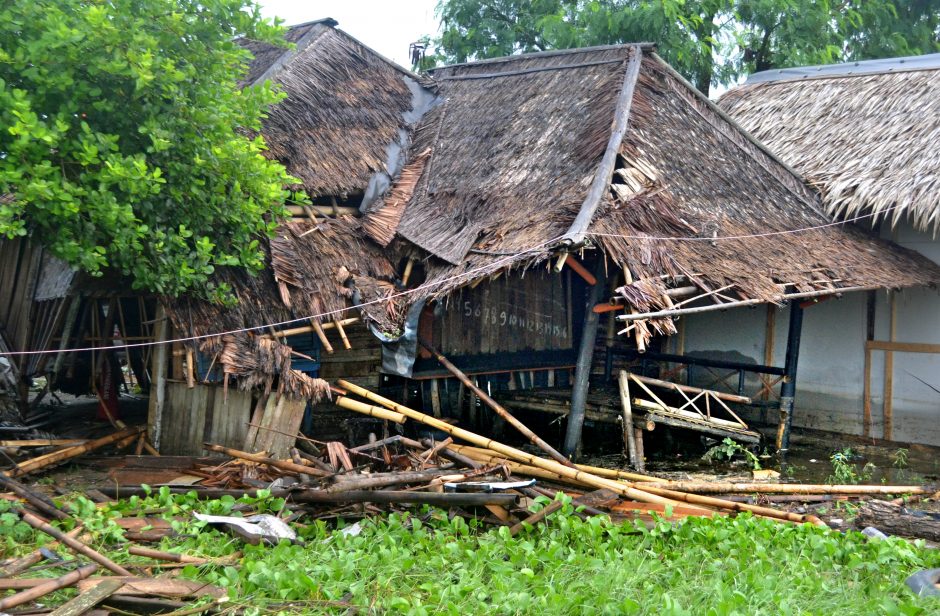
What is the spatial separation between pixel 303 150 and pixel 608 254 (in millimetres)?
4101

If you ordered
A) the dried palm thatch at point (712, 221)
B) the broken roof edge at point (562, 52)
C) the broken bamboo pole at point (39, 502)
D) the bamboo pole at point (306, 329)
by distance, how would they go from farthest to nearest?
the broken roof edge at point (562, 52) → the dried palm thatch at point (712, 221) → the bamboo pole at point (306, 329) → the broken bamboo pole at point (39, 502)

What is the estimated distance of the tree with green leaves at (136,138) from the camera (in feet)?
22.5

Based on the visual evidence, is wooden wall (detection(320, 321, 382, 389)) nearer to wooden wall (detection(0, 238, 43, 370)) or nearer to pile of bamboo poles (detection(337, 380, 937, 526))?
pile of bamboo poles (detection(337, 380, 937, 526))

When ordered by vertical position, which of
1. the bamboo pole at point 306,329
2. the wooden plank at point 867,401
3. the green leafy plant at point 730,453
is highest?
the bamboo pole at point 306,329

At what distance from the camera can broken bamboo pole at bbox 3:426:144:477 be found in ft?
24.6

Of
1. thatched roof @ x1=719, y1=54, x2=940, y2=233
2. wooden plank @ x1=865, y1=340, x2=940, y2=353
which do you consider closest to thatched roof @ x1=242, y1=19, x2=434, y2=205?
thatched roof @ x1=719, y1=54, x2=940, y2=233

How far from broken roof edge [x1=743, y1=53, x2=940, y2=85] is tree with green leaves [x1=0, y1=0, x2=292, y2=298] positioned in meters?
10.2

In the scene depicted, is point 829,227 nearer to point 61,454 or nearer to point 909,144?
point 909,144

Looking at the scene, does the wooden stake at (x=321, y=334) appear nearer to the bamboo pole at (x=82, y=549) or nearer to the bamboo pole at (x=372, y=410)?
the bamboo pole at (x=372, y=410)

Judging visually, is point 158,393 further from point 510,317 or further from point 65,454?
point 510,317

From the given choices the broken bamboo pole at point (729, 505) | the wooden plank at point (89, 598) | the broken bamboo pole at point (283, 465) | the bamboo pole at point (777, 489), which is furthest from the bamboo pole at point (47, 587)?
the bamboo pole at point (777, 489)

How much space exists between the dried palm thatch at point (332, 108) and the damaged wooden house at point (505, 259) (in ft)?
0.12

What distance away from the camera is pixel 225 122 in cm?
786

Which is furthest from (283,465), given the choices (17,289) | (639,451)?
(17,289)
